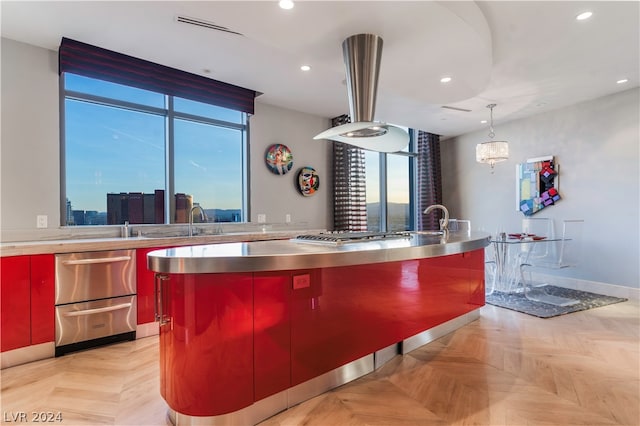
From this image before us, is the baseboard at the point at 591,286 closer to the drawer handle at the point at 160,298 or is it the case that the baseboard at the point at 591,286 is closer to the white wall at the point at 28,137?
the drawer handle at the point at 160,298

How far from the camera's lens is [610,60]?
3189 mm

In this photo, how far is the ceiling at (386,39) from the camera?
6.38ft

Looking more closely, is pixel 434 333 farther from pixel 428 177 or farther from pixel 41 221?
Answer: pixel 428 177

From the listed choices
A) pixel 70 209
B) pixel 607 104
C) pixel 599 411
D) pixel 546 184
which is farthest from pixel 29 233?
pixel 607 104

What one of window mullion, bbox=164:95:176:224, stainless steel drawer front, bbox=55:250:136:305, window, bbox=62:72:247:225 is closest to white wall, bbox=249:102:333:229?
window, bbox=62:72:247:225

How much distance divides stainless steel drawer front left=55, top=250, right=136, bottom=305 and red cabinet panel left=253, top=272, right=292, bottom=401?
166 cm

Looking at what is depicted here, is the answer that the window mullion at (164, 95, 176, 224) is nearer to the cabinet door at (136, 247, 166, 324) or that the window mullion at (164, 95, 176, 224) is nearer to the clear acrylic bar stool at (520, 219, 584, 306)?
the cabinet door at (136, 247, 166, 324)

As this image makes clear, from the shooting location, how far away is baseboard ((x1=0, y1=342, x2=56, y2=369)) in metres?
2.21

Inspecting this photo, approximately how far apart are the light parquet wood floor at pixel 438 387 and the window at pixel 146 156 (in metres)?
1.46

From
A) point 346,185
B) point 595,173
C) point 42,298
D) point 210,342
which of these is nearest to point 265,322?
point 210,342

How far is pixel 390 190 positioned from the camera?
593 centimetres

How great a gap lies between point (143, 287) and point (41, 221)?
110 centimetres

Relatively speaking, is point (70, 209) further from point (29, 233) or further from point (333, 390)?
point (333, 390)
